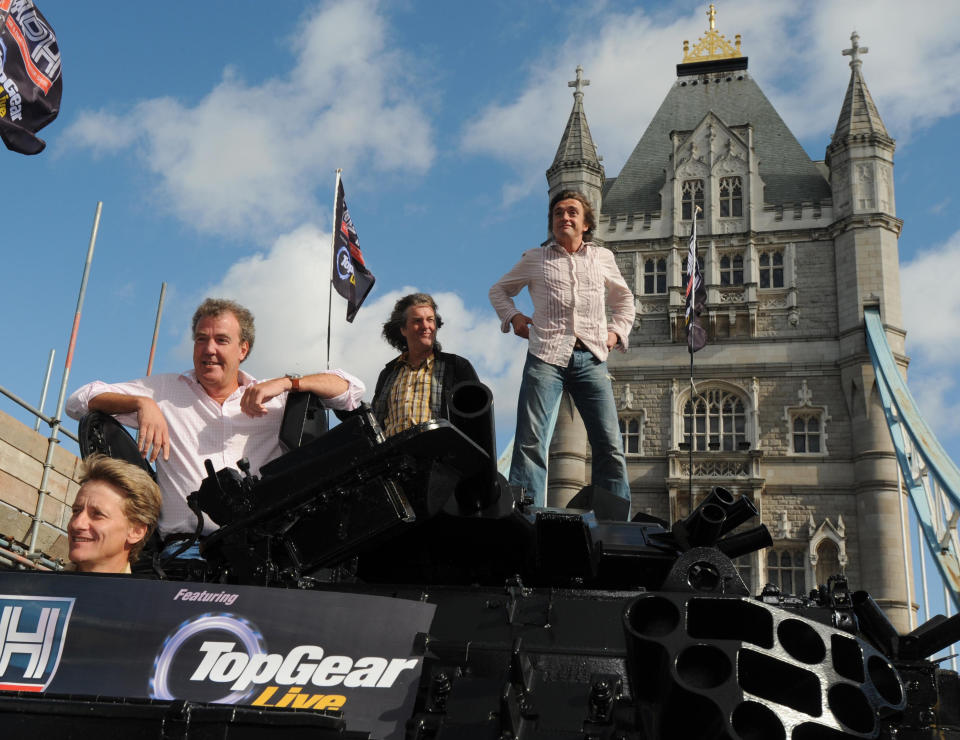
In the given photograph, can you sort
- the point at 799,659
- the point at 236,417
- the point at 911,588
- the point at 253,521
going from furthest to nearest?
the point at 911,588 → the point at 236,417 → the point at 253,521 → the point at 799,659

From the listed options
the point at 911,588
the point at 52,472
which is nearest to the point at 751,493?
the point at 911,588

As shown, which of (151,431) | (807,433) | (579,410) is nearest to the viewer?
(151,431)

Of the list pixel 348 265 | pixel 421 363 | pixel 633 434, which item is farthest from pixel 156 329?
pixel 633 434

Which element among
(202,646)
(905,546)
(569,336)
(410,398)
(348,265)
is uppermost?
(905,546)

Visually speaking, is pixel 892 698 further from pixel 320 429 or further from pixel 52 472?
pixel 52 472

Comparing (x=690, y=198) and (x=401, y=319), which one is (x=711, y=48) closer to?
(x=690, y=198)

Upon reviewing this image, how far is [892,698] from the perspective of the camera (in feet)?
6.95

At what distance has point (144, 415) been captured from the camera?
3.77 metres

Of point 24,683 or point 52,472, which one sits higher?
point 52,472

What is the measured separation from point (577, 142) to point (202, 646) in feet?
124

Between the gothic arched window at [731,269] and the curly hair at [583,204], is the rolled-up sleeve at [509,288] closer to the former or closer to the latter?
the curly hair at [583,204]

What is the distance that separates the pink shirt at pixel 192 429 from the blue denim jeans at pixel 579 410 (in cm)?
202

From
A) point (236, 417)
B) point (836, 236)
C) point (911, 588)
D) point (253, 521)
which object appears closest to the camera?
point (253, 521)

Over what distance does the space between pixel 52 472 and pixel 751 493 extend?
27178 mm
